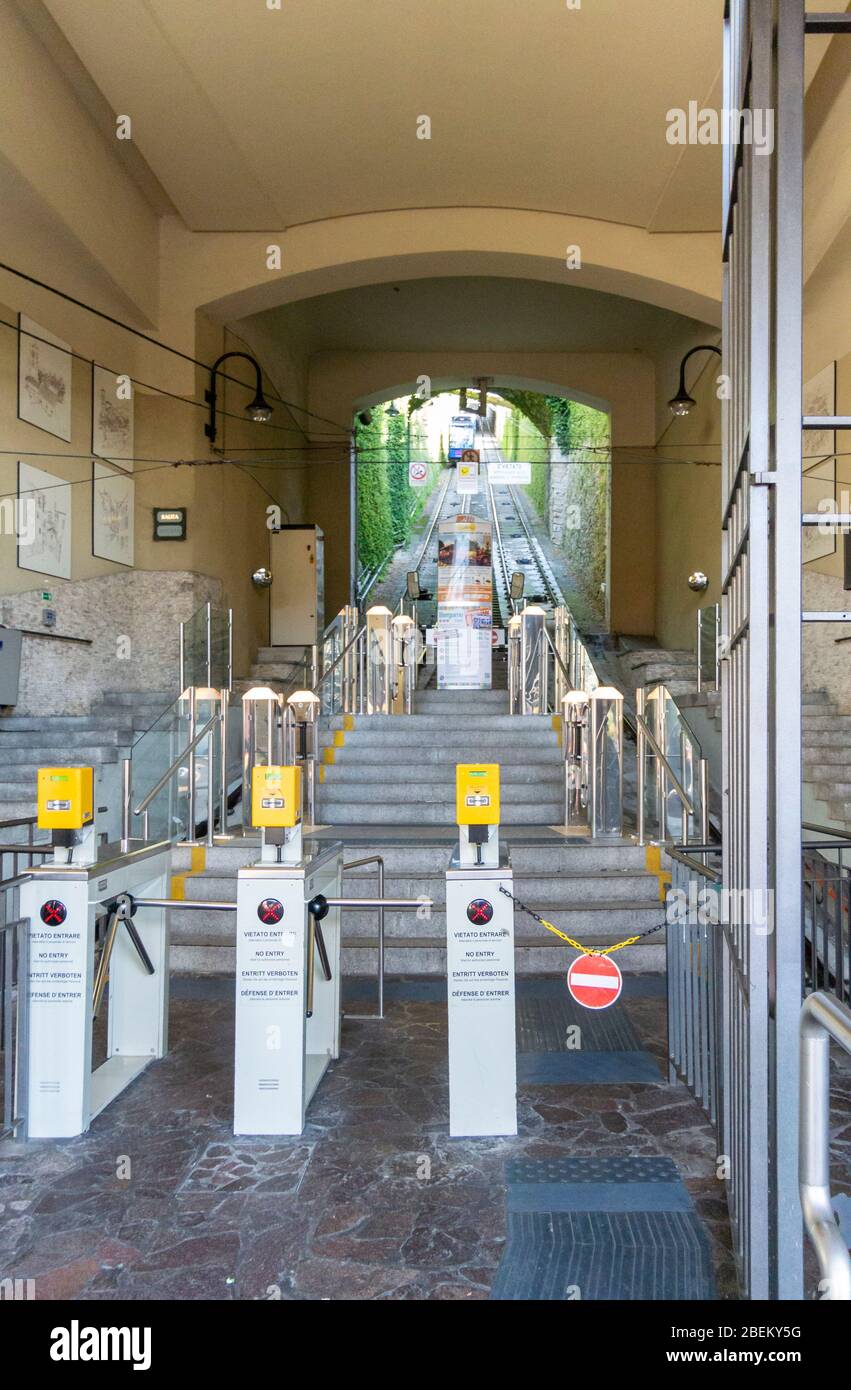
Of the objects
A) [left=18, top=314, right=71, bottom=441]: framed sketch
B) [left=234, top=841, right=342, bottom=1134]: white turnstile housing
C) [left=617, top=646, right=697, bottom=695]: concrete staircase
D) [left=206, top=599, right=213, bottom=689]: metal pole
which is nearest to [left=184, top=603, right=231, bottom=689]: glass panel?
[left=206, top=599, right=213, bottom=689]: metal pole

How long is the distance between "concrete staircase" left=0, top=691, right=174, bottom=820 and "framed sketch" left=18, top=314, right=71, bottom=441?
2952 mm

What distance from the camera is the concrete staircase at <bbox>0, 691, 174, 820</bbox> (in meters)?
7.39

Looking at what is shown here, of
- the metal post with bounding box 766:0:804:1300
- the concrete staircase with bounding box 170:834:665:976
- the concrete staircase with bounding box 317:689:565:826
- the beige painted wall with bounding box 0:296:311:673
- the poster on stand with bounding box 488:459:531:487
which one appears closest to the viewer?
the metal post with bounding box 766:0:804:1300

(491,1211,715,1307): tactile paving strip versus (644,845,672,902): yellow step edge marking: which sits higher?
(644,845,672,902): yellow step edge marking

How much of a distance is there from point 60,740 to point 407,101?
6985 mm

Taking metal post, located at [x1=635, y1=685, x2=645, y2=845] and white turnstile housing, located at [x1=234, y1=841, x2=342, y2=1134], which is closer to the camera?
white turnstile housing, located at [x1=234, y1=841, x2=342, y2=1134]

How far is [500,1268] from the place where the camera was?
276 centimetres

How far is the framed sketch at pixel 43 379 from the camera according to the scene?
9.53 metres

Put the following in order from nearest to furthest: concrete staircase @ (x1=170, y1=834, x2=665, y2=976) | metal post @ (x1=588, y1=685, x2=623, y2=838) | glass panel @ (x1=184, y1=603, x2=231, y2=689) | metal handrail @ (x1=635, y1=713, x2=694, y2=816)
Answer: concrete staircase @ (x1=170, y1=834, x2=665, y2=976), metal handrail @ (x1=635, y1=713, x2=694, y2=816), metal post @ (x1=588, y1=685, x2=623, y2=838), glass panel @ (x1=184, y1=603, x2=231, y2=689)

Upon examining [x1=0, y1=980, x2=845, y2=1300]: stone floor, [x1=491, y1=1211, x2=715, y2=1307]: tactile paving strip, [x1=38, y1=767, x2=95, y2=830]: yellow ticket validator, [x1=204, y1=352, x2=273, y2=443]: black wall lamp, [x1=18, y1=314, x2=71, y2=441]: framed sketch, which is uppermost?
[x1=204, y1=352, x2=273, y2=443]: black wall lamp

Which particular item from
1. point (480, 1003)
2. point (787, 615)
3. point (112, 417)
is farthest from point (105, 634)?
point (787, 615)

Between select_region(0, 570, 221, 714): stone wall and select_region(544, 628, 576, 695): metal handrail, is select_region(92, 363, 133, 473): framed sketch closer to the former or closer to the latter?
select_region(0, 570, 221, 714): stone wall

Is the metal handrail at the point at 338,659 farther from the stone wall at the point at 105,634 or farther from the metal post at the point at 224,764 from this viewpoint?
the metal post at the point at 224,764

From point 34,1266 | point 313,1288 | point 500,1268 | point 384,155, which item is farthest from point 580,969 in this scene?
point 384,155
